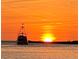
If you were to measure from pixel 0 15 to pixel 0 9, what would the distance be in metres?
0.07

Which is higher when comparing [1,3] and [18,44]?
[1,3]

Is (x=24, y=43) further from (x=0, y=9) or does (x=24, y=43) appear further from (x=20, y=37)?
(x=0, y=9)

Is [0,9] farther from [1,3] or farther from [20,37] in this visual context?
[20,37]

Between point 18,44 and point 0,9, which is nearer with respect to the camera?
point 0,9

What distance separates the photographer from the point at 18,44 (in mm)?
38875

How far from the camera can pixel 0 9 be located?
4527 mm

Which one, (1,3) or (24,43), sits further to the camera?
(24,43)

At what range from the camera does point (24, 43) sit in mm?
38062

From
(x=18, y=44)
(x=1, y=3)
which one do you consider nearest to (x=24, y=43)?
(x=18, y=44)

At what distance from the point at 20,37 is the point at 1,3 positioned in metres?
34.9

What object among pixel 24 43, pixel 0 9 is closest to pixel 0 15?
pixel 0 9

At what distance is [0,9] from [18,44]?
1355 inches

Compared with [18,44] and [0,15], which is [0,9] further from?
[18,44]

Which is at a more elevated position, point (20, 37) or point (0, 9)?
point (0, 9)
